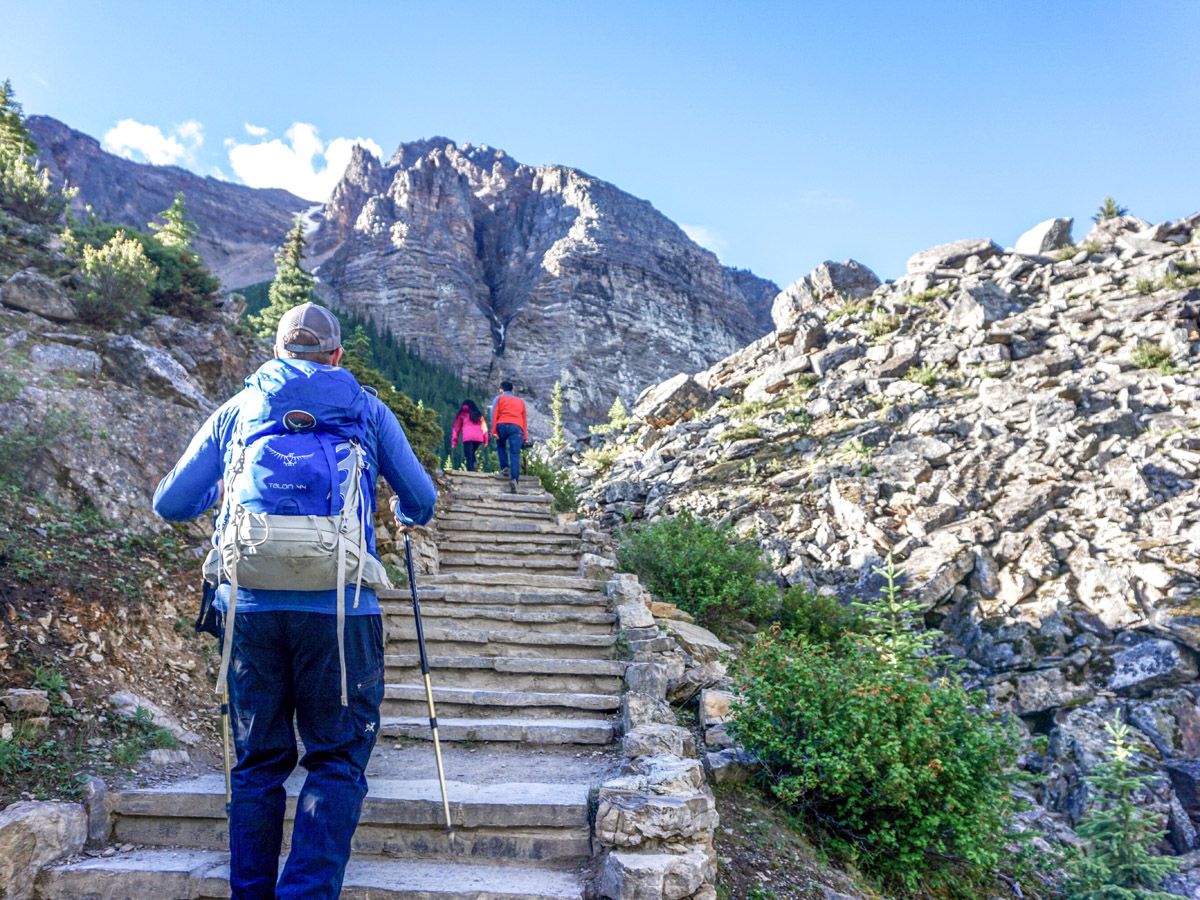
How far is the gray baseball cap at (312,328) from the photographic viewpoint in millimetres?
2555

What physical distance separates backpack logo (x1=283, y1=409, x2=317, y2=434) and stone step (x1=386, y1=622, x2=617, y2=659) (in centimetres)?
296

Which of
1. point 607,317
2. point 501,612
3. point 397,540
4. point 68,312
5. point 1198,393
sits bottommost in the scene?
point 501,612

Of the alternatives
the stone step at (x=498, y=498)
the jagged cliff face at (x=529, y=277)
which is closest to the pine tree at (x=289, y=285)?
the stone step at (x=498, y=498)

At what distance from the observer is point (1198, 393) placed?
11.5 metres

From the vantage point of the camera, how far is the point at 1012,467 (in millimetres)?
11383

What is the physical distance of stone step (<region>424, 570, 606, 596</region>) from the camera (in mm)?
6145

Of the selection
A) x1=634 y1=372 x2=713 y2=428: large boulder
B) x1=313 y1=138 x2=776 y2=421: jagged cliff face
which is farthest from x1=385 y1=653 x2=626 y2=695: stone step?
x1=313 y1=138 x2=776 y2=421: jagged cliff face

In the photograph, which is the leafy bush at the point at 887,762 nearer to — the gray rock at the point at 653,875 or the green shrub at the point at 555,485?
the gray rock at the point at 653,875

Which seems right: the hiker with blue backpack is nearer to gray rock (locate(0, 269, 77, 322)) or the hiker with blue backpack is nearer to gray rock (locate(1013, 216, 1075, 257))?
gray rock (locate(0, 269, 77, 322))

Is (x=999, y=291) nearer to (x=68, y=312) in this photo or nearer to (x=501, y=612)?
(x=501, y=612)

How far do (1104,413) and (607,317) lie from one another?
180 feet

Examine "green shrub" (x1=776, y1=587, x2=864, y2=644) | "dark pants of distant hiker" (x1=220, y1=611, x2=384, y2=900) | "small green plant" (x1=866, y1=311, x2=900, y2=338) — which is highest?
"small green plant" (x1=866, y1=311, x2=900, y2=338)

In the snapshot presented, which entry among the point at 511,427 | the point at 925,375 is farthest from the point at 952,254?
the point at 511,427

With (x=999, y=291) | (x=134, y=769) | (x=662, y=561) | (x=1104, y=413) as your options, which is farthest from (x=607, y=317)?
(x=134, y=769)
